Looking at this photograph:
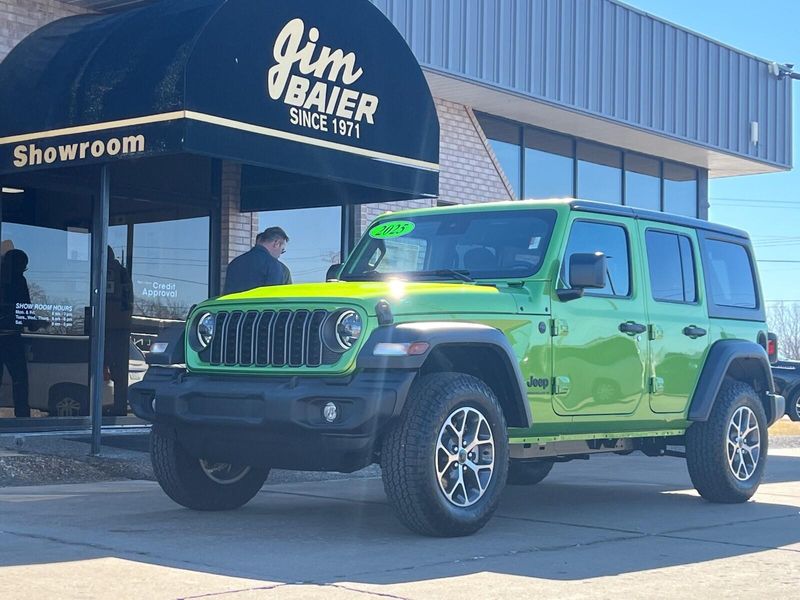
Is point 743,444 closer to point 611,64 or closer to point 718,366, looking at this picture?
point 718,366

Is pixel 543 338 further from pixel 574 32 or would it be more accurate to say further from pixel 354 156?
pixel 574 32

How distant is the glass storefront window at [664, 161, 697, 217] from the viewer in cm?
2127

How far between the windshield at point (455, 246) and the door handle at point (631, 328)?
2.75 ft

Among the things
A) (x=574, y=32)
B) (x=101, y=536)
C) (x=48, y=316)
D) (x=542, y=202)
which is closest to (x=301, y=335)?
(x=101, y=536)

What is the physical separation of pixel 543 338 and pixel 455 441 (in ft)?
3.48

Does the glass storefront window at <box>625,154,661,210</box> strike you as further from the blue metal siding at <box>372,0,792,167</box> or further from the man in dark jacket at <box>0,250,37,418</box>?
the man in dark jacket at <box>0,250,37,418</box>

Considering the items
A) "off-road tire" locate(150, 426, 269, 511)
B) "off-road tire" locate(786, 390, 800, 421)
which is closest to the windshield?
"off-road tire" locate(150, 426, 269, 511)

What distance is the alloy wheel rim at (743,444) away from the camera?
9219mm

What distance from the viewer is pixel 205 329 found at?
7719mm

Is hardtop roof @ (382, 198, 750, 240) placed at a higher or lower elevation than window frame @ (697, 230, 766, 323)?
higher

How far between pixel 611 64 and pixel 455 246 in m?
10.3

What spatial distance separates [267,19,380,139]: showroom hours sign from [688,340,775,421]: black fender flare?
419 centimetres

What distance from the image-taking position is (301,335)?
7137 mm

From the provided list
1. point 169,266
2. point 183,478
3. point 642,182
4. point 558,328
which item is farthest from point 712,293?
point 642,182
